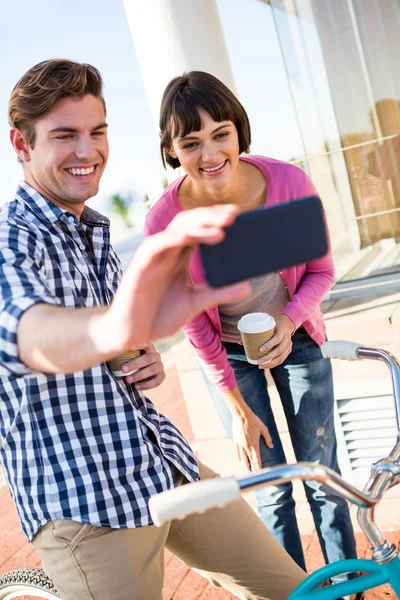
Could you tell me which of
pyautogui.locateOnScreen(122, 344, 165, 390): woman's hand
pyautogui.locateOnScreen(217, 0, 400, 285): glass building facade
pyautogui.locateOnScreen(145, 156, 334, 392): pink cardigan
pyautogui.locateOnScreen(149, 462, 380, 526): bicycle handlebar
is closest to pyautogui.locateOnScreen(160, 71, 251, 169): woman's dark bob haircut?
pyautogui.locateOnScreen(145, 156, 334, 392): pink cardigan

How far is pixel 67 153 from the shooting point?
5.04 feet

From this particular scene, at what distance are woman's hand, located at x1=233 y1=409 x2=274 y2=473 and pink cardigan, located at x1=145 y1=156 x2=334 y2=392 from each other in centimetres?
14

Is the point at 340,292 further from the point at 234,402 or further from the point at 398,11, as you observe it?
the point at 234,402

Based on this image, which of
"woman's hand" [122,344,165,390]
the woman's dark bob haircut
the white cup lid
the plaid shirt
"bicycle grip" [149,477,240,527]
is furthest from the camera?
the woman's dark bob haircut

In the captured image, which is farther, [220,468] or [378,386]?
[220,468]

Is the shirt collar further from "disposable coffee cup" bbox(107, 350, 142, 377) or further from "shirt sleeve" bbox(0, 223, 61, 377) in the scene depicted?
"disposable coffee cup" bbox(107, 350, 142, 377)

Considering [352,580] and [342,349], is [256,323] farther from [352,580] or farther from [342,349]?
[352,580]

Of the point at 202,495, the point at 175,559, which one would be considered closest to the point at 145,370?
the point at 202,495

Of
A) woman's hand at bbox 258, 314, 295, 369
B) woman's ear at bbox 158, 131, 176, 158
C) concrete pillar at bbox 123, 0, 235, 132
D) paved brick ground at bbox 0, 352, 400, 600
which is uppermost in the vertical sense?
concrete pillar at bbox 123, 0, 235, 132

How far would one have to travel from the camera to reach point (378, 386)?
3.10m

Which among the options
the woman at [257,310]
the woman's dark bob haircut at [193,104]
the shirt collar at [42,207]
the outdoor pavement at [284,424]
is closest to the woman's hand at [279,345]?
the woman at [257,310]

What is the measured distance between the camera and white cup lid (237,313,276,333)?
76.2 inches

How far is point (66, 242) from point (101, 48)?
3307 cm

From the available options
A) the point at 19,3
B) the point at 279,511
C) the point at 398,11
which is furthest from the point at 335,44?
the point at 19,3
